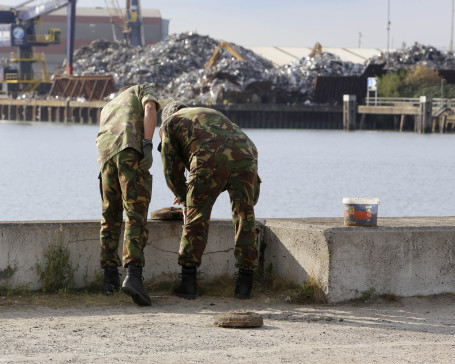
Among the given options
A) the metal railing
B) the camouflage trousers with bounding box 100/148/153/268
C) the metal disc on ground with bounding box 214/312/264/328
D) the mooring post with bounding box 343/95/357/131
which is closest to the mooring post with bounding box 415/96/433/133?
the metal railing

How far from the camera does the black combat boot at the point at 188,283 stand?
296 inches

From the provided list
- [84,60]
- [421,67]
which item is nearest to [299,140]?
[421,67]

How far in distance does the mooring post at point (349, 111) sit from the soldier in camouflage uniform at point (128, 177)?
7134 cm

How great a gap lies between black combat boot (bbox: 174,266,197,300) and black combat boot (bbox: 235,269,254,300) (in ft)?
1.18

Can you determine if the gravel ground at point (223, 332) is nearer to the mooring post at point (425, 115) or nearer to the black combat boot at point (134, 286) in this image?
the black combat boot at point (134, 286)

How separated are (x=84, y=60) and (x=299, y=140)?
141 feet

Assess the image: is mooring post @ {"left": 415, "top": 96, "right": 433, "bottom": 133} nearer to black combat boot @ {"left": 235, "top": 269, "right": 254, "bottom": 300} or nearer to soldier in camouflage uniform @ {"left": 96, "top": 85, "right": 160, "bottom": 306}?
black combat boot @ {"left": 235, "top": 269, "right": 254, "bottom": 300}

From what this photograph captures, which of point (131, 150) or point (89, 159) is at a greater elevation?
point (131, 150)

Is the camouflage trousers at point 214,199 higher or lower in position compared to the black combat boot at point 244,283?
higher

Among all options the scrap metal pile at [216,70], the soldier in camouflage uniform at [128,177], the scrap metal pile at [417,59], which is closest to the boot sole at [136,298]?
the soldier in camouflage uniform at [128,177]

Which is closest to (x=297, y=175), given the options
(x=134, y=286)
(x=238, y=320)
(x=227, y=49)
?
(x=134, y=286)

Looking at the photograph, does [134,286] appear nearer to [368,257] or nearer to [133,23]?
[368,257]

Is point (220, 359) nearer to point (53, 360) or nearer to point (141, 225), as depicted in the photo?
point (53, 360)

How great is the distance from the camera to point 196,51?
10519 centimetres
